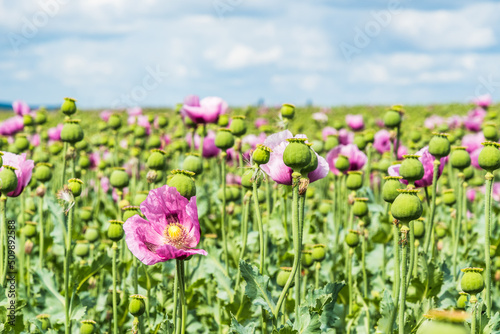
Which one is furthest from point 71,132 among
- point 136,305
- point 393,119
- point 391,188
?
point 393,119

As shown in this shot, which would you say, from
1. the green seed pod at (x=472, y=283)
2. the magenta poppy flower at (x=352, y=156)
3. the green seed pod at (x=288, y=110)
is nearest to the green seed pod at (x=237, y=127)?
the green seed pod at (x=288, y=110)

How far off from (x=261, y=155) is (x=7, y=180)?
106 centimetres

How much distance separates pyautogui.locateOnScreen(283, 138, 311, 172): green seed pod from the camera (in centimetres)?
164

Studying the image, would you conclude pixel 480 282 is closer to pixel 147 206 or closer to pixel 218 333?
pixel 147 206

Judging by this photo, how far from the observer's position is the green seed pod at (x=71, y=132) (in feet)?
9.30

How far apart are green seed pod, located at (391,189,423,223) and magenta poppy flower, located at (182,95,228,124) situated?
236cm

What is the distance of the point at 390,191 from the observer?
198cm

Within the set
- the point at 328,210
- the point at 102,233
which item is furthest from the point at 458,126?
the point at 102,233

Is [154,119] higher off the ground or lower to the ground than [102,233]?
higher

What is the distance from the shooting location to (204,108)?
3.83 meters

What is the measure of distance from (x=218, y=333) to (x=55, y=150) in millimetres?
2615

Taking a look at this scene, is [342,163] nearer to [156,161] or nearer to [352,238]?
[352,238]

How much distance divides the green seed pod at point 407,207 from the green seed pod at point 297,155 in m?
0.33

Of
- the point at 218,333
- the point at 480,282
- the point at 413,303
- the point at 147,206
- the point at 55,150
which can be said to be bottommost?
the point at 218,333
